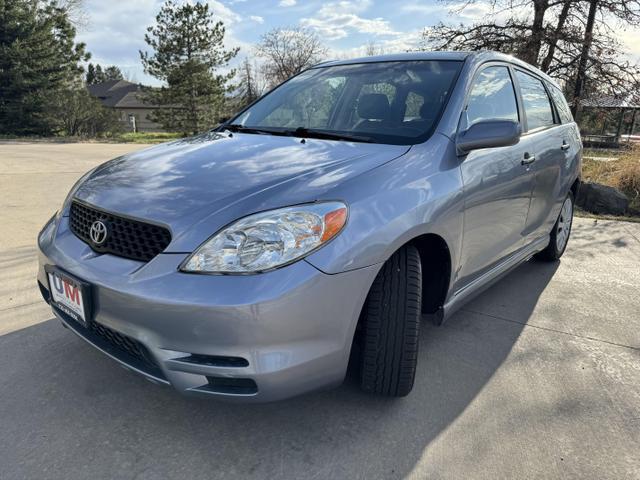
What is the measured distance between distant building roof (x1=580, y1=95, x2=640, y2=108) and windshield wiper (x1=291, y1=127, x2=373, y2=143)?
12.5 metres

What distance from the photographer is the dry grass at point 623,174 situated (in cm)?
777

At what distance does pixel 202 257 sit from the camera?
1636mm

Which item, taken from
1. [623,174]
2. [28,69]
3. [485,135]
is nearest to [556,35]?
[623,174]

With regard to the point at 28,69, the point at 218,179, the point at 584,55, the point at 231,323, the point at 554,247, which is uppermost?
the point at 28,69

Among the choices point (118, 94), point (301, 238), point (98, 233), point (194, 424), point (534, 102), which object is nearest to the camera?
point (301, 238)

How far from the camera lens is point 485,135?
7.53ft

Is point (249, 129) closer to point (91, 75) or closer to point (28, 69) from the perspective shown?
point (28, 69)

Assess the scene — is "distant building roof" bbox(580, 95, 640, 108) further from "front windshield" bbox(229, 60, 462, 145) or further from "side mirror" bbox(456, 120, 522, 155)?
"side mirror" bbox(456, 120, 522, 155)

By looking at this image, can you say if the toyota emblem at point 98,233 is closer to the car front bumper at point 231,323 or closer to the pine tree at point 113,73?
the car front bumper at point 231,323

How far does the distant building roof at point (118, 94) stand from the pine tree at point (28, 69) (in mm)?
26099

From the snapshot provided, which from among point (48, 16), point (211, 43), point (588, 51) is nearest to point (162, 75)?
point (211, 43)

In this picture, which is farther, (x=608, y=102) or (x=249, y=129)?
(x=608, y=102)

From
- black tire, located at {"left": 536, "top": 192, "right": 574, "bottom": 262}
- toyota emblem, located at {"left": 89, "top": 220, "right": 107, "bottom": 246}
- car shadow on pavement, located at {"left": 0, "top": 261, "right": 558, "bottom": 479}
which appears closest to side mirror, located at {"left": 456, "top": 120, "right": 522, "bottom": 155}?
car shadow on pavement, located at {"left": 0, "top": 261, "right": 558, "bottom": 479}

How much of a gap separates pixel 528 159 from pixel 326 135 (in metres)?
1.33
